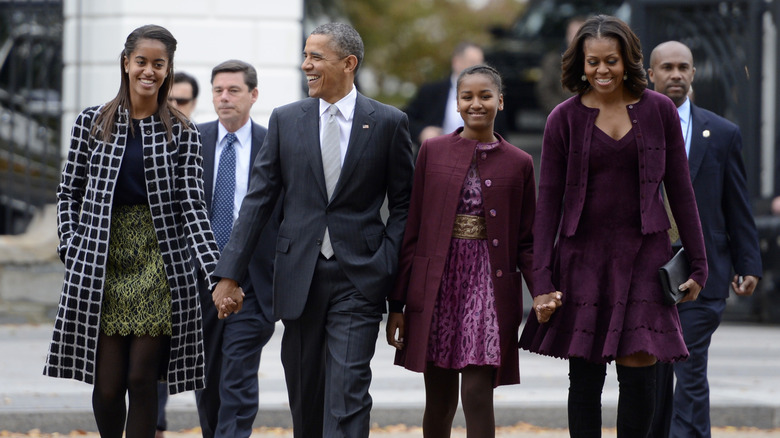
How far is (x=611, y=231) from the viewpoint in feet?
16.7

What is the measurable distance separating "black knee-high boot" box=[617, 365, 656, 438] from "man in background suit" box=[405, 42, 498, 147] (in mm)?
6094

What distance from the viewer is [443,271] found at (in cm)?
538

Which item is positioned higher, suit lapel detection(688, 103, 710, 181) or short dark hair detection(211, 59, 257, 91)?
short dark hair detection(211, 59, 257, 91)

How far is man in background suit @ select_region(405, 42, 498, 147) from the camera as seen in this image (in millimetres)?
11211

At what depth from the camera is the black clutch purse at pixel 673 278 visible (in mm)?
4977

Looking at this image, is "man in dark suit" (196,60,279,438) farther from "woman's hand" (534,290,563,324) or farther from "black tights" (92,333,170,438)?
"woman's hand" (534,290,563,324)

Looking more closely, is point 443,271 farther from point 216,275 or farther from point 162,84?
point 162,84

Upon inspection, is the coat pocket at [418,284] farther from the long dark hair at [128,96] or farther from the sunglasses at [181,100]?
the sunglasses at [181,100]

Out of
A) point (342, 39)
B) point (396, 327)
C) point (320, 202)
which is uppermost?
point (342, 39)

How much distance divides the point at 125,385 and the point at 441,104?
676 cm

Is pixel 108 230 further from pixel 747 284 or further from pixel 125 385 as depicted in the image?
pixel 747 284

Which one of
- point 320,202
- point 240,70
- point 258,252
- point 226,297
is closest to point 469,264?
point 320,202

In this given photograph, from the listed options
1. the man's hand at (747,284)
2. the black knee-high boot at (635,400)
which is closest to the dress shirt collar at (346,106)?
the black knee-high boot at (635,400)

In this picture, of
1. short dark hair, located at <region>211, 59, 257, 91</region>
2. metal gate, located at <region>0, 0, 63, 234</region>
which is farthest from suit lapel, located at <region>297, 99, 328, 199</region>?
metal gate, located at <region>0, 0, 63, 234</region>
